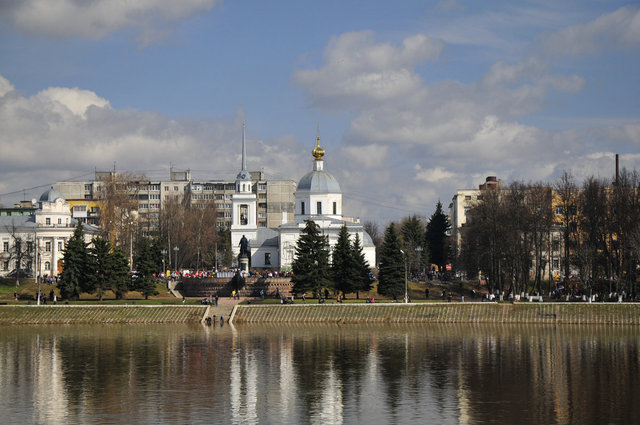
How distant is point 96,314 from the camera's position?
3022 inches

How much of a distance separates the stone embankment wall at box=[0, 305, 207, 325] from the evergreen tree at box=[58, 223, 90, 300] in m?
Result: 6.75

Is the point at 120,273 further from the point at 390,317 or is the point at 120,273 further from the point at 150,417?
the point at 150,417

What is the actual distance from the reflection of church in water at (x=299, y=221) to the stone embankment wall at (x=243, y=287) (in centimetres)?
1945

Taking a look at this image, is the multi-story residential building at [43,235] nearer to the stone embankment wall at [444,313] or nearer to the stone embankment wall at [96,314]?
the stone embankment wall at [96,314]

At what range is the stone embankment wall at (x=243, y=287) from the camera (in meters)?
89.4

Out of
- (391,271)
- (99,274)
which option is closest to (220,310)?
(99,274)

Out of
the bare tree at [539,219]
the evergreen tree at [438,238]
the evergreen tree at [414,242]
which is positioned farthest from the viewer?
the evergreen tree at [438,238]

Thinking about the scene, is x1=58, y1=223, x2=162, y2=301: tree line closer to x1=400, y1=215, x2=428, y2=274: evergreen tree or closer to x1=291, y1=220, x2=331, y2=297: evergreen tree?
x1=291, y1=220, x2=331, y2=297: evergreen tree

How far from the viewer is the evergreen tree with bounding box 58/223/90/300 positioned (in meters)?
84.4

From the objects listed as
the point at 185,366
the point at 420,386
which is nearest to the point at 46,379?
the point at 185,366

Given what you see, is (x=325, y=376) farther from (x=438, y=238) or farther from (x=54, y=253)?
(x=438, y=238)

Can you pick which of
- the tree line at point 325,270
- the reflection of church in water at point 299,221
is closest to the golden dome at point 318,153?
the reflection of church in water at point 299,221

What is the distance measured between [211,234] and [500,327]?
2510 inches

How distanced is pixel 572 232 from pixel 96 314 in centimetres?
4458
